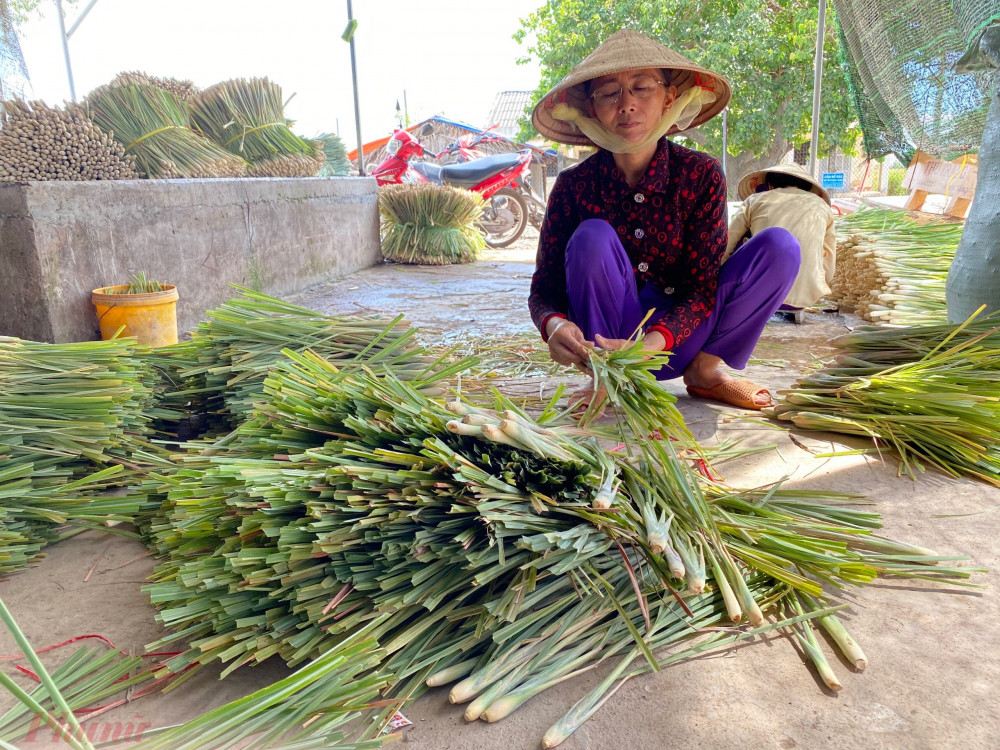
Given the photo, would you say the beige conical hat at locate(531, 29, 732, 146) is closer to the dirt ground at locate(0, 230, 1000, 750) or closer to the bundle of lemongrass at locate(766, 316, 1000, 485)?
the bundle of lemongrass at locate(766, 316, 1000, 485)

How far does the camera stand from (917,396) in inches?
→ 75.1

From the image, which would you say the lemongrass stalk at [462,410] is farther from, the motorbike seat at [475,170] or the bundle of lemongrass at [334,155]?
the motorbike seat at [475,170]

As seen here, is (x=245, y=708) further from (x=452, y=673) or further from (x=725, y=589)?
(x=725, y=589)

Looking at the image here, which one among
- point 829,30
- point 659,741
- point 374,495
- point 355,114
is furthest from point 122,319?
point 829,30

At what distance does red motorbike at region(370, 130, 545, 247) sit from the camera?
8.80 metres

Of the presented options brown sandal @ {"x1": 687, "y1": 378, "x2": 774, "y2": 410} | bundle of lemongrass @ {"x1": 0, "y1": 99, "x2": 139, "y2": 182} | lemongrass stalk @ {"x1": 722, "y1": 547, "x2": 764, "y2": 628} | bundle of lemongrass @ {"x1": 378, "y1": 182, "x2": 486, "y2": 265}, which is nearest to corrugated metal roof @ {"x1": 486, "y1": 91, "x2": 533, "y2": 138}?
bundle of lemongrass @ {"x1": 378, "y1": 182, "x2": 486, "y2": 265}

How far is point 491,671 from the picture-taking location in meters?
1.01

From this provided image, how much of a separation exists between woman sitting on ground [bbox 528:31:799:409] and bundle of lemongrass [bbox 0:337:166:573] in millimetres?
1166

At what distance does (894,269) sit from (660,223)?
2.25 metres

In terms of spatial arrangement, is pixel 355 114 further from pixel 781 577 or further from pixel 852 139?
pixel 852 139

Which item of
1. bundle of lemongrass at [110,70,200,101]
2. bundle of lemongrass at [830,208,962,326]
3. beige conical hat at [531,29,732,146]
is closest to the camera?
beige conical hat at [531,29,732,146]

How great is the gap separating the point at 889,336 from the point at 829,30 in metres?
11.0

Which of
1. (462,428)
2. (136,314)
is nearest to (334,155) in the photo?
(136,314)

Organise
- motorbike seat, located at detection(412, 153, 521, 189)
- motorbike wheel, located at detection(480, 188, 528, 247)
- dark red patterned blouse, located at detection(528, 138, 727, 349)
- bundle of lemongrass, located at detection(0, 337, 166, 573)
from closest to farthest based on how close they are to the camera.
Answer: bundle of lemongrass, located at detection(0, 337, 166, 573), dark red patterned blouse, located at detection(528, 138, 727, 349), motorbike seat, located at detection(412, 153, 521, 189), motorbike wheel, located at detection(480, 188, 528, 247)
